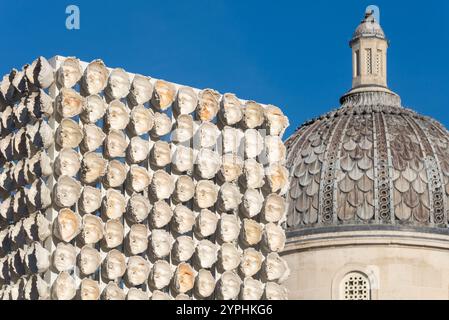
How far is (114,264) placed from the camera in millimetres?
66875

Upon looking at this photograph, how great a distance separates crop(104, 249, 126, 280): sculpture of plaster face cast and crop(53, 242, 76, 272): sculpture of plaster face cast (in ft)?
4.29

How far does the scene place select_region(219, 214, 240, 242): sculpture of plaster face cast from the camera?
231 ft

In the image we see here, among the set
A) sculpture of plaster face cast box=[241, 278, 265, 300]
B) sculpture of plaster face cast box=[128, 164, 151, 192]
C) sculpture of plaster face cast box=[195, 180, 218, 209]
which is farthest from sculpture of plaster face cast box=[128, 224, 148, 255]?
sculpture of plaster face cast box=[241, 278, 265, 300]

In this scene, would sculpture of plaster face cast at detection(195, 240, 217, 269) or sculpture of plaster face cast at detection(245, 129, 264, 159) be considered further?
sculpture of plaster face cast at detection(245, 129, 264, 159)

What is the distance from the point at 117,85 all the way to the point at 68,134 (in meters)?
2.68

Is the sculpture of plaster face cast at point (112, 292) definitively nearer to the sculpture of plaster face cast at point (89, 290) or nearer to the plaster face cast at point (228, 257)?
the sculpture of plaster face cast at point (89, 290)

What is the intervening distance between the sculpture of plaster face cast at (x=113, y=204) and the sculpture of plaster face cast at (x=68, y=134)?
72.0 inches

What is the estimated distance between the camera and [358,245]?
307 ft

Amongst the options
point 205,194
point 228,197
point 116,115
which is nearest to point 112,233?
point 116,115

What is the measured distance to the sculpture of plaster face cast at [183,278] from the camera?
226 feet

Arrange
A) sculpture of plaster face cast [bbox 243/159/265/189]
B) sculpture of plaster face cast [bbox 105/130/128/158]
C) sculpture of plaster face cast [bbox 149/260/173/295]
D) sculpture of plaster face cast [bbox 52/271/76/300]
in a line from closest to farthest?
sculpture of plaster face cast [bbox 52/271/76/300] → sculpture of plaster face cast [bbox 105/130/128/158] → sculpture of plaster face cast [bbox 149/260/173/295] → sculpture of plaster face cast [bbox 243/159/265/189]

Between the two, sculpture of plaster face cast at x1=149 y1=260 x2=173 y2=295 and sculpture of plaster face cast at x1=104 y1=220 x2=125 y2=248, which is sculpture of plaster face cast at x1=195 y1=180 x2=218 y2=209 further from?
sculpture of plaster face cast at x1=104 y1=220 x2=125 y2=248
